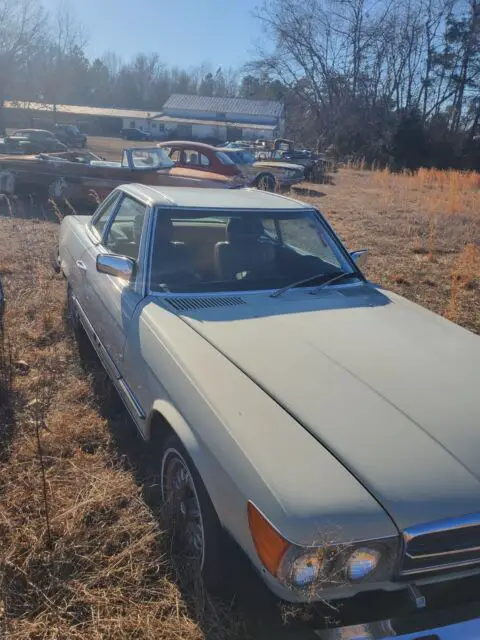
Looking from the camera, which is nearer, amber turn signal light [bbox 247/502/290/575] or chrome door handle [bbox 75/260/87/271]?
amber turn signal light [bbox 247/502/290/575]

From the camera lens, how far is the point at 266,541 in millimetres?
1775

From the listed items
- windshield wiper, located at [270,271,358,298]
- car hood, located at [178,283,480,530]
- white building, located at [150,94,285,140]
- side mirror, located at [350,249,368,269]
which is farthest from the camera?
white building, located at [150,94,285,140]

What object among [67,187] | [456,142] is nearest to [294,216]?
[67,187]

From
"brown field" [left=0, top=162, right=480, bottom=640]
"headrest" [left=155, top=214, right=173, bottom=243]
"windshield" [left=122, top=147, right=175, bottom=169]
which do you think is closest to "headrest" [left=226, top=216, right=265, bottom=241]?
"headrest" [left=155, top=214, right=173, bottom=243]

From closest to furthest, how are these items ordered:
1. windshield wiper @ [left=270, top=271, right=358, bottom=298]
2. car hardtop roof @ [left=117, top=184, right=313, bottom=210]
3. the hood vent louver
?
the hood vent louver → windshield wiper @ [left=270, top=271, right=358, bottom=298] → car hardtop roof @ [left=117, top=184, right=313, bottom=210]

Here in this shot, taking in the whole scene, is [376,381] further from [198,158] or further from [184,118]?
[184,118]

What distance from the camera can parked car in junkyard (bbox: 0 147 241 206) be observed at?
11.0 metres

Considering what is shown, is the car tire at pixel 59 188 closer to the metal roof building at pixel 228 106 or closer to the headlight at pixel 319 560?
the headlight at pixel 319 560

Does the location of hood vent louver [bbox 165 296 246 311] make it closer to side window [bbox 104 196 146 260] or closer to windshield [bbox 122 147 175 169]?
side window [bbox 104 196 146 260]

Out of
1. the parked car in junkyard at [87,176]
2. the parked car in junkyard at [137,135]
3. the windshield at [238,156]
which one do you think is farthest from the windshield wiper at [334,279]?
the parked car in junkyard at [137,135]

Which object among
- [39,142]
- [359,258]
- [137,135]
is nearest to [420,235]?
[359,258]

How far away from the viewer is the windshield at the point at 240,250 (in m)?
3.44

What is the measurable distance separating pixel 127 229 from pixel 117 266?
82cm

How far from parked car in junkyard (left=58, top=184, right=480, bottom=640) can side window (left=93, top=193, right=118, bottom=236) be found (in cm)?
41
